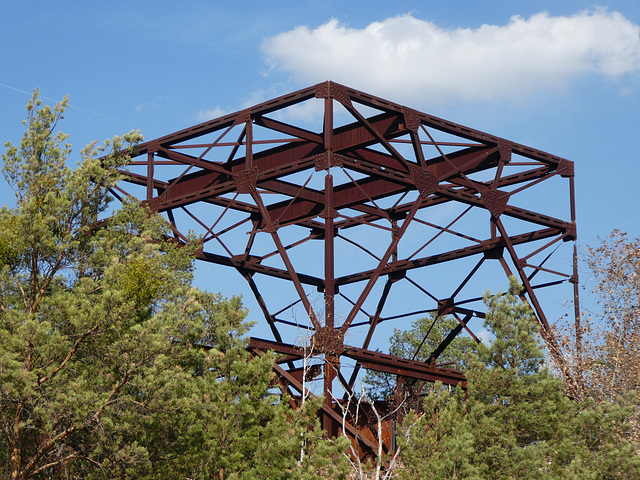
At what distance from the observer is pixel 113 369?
61.6 feet

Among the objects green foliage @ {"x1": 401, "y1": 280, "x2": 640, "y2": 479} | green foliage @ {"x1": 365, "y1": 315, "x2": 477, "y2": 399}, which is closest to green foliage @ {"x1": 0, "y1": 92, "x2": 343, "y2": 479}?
green foliage @ {"x1": 401, "y1": 280, "x2": 640, "y2": 479}

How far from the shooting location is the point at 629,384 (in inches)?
1041

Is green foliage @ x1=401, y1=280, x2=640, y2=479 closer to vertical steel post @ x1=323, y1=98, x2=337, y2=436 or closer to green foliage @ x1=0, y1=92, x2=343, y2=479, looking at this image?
green foliage @ x1=0, y1=92, x2=343, y2=479

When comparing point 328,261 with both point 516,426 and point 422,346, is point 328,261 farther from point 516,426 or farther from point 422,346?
point 422,346

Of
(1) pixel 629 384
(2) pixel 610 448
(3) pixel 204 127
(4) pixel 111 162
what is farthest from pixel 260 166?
(2) pixel 610 448

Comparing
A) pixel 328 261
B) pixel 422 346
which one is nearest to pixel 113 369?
pixel 328 261

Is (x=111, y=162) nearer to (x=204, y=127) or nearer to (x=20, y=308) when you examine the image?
(x=20, y=308)

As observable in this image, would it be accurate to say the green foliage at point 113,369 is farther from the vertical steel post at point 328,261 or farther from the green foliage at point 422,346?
the green foliage at point 422,346

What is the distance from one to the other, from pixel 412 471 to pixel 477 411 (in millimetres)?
2264

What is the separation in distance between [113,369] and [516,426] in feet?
28.0

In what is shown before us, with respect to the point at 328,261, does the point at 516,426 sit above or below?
below

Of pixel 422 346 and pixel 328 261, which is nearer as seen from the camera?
pixel 328 261

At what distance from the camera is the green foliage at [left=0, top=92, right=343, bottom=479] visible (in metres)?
18.0

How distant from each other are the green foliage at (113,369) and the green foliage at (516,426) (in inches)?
96.5
